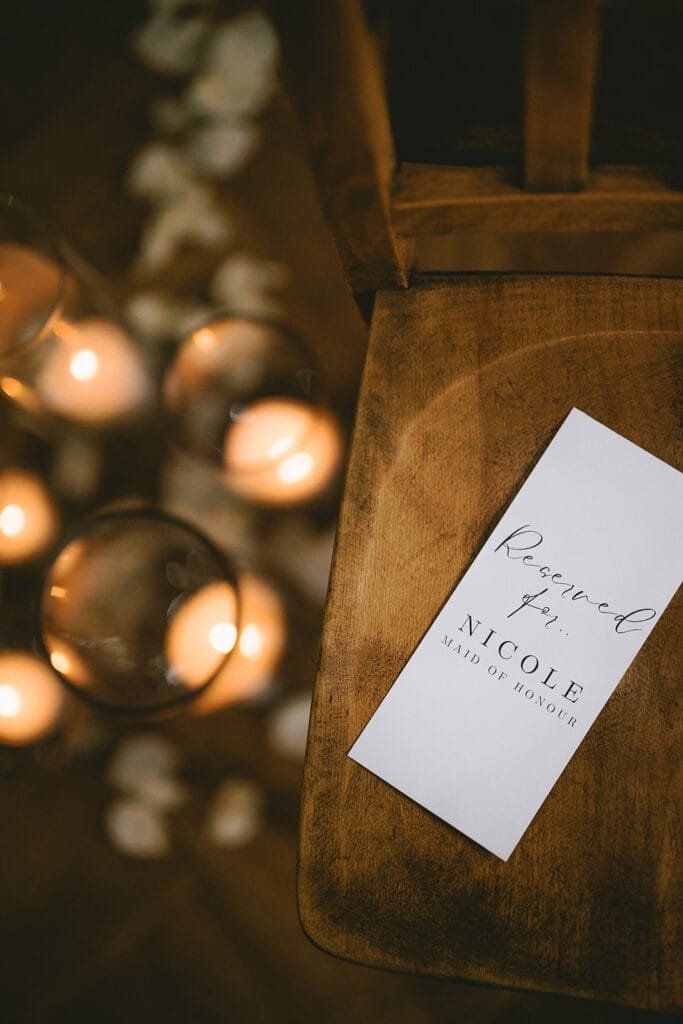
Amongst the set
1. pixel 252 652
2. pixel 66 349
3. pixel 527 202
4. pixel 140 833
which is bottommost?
pixel 140 833

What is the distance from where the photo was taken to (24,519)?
102 centimetres

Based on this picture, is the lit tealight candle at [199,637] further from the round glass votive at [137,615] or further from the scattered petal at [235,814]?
the scattered petal at [235,814]

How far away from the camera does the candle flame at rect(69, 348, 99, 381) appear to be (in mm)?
1068

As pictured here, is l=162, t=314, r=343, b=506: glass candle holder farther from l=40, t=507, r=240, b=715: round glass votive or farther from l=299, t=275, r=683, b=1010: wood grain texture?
l=299, t=275, r=683, b=1010: wood grain texture

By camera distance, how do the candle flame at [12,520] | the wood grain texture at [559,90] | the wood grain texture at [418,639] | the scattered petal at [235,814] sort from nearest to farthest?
the wood grain texture at [559,90] → the wood grain texture at [418,639] → the scattered petal at [235,814] → the candle flame at [12,520]

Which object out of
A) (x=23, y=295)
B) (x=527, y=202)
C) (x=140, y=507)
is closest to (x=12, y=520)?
(x=140, y=507)

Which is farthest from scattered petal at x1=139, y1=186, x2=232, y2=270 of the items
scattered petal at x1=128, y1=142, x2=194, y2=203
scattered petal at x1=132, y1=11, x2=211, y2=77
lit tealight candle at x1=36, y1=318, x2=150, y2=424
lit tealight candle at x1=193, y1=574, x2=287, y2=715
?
lit tealight candle at x1=193, y1=574, x2=287, y2=715

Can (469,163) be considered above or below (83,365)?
above

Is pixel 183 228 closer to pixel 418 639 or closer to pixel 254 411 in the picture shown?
pixel 254 411

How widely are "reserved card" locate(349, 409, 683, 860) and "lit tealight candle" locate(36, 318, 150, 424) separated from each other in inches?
26.2

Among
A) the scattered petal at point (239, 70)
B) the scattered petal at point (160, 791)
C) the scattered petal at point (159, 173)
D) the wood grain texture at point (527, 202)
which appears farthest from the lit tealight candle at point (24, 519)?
the wood grain texture at point (527, 202)

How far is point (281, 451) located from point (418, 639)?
526 millimetres

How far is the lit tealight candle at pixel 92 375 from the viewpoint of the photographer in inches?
41.4

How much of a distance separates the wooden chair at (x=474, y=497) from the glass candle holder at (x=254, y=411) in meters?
0.45
